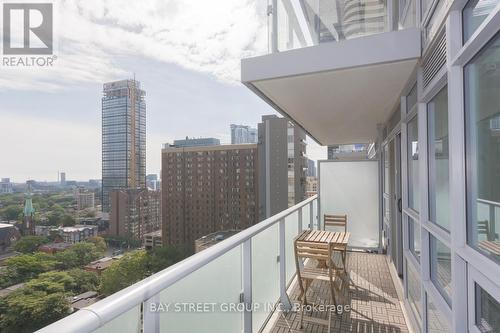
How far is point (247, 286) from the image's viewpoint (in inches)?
87.7

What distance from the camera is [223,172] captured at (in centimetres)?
3991

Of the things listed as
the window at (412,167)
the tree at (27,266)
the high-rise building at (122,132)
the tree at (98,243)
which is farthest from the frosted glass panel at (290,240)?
the high-rise building at (122,132)

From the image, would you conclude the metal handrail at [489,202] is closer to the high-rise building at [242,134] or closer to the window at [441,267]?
the window at [441,267]

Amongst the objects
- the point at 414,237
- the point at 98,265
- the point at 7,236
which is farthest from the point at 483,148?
the point at 98,265

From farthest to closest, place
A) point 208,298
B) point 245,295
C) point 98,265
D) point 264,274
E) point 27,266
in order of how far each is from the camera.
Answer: point 98,265 → point 27,266 → point 264,274 → point 245,295 → point 208,298

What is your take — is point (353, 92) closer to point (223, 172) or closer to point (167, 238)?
point (223, 172)

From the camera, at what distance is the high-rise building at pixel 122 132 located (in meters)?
36.7

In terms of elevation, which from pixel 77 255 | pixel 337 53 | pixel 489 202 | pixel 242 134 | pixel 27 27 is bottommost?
pixel 77 255

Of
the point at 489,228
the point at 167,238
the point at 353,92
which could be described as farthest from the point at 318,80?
the point at 167,238

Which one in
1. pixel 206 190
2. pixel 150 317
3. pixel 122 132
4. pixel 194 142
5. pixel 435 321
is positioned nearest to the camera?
pixel 150 317

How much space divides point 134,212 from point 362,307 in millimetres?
42835

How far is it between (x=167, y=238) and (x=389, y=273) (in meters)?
41.5

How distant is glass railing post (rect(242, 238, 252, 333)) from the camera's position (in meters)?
2.20

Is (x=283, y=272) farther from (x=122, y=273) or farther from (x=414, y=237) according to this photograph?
(x=122, y=273)
